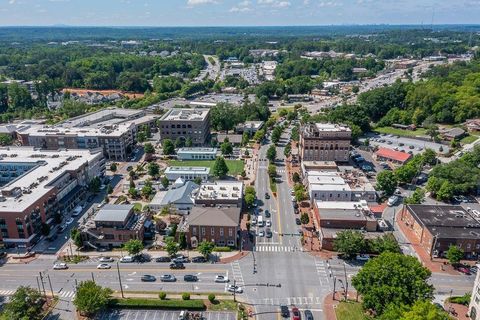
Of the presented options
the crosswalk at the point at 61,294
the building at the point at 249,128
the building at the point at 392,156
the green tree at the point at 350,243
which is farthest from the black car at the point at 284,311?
the building at the point at 249,128

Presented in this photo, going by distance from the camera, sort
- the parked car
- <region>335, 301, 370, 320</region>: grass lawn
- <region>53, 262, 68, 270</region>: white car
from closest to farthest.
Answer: <region>335, 301, 370, 320</region>: grass lawn, <region>53, 262, 68, 270</region>: white car, the parked car

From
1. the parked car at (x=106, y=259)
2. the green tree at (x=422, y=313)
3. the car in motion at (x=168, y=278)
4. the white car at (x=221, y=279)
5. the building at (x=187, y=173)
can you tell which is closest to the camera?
the green tree at (x=422, y=313)

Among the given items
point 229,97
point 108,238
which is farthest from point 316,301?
point 229,97

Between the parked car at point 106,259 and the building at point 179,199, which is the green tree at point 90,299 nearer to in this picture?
the parked car at point 106,259

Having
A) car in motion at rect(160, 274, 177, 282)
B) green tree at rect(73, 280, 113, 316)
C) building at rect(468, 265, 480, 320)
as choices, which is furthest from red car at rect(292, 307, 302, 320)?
green tree at rect(73, 280, 113, 316)

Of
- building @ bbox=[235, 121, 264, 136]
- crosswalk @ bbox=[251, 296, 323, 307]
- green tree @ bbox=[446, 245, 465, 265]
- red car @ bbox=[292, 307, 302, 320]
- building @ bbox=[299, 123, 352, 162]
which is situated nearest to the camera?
red car @ bbox=[292, 307, 302, 320]

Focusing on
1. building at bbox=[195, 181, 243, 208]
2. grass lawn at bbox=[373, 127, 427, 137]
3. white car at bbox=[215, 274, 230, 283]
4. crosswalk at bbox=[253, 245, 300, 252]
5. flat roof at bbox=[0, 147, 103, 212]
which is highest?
flat roof at bbox=[0, 147, 103, 212]

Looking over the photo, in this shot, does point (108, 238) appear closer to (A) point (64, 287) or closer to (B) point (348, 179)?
(A) point (64, 287)

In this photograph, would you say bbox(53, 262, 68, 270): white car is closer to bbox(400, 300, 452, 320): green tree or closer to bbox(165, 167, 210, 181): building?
bbox(165, 167, 210, 181): building
